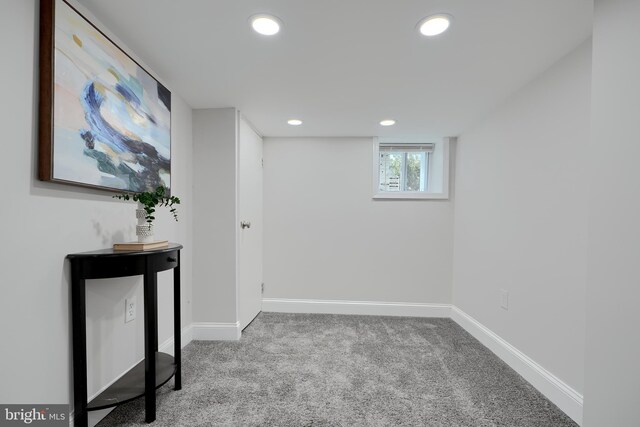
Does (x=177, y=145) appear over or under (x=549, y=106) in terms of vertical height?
under

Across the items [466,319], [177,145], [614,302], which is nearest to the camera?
[614,302]

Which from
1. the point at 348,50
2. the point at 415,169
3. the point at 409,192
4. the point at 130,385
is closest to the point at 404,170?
the point at 415,169

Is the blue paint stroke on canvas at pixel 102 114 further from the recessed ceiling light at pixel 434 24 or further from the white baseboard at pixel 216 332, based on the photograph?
the recessed ceiling light at pixel 434 24

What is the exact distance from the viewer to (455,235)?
3.03 meters

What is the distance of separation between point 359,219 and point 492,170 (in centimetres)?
136

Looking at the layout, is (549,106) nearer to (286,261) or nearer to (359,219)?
(359,219)

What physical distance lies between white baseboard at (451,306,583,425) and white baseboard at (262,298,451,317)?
1.57 ft

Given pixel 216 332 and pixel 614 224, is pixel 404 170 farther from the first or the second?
pixel 216 332

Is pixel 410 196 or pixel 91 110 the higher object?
pixel 91 110

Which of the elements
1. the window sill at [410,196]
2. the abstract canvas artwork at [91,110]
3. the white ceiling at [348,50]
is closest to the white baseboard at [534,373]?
the window sill at [410,196]

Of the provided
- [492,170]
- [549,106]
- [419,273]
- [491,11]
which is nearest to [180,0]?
[491,11]

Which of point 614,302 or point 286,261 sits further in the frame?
point 286,261

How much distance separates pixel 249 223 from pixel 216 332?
39.9 inches

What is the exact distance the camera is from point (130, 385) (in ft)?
4.76
